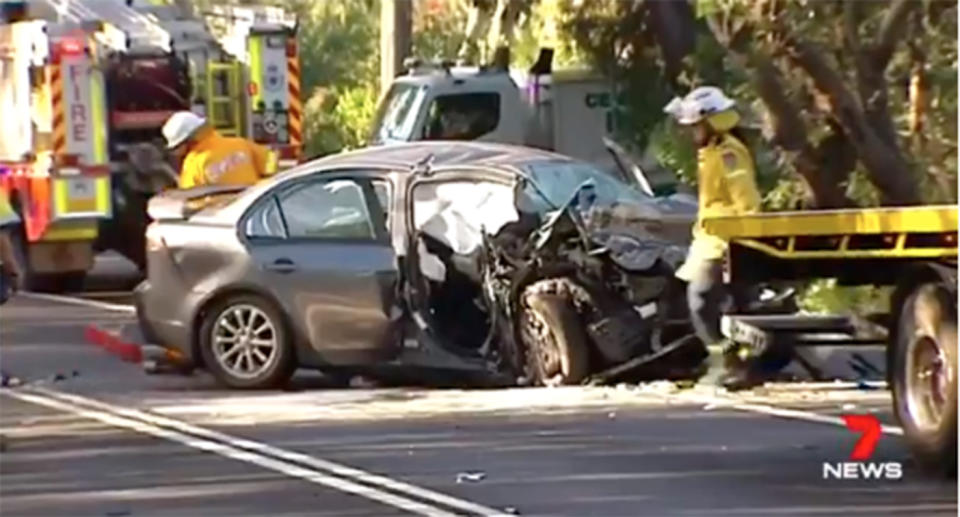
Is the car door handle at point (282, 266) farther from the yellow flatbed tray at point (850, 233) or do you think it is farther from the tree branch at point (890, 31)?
the tree branch at point (890, 31)

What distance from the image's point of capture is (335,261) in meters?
13.8

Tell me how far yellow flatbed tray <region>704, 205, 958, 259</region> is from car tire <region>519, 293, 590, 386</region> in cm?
Answer: 250

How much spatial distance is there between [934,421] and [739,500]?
0.92 meters

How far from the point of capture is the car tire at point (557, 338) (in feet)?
43.6

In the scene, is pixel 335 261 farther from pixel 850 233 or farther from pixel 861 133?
pixel 861 133

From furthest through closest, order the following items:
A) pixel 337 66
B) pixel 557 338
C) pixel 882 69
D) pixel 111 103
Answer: pixel 337 66 → pixel 111 103 → pixel 882 69 → pixel 557 338

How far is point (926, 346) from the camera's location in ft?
32.9

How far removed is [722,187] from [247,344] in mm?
3069

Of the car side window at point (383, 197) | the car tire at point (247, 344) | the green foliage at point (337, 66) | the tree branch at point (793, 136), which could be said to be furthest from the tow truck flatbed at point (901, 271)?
the green foliage at point (337, 66)

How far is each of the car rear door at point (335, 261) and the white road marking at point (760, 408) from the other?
5.70 feet

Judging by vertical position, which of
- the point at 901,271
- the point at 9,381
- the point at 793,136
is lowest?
the point at 9,381

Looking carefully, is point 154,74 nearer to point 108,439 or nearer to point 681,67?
point 681,67

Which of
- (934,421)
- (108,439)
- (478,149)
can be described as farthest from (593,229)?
(934,421)

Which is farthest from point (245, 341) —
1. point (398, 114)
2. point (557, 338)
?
point (398, 114)
